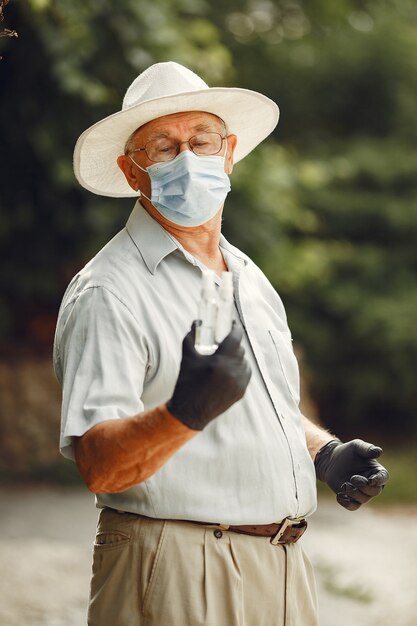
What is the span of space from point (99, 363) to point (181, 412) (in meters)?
0.31

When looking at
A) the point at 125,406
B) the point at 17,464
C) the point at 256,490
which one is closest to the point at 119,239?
the point at 125,406

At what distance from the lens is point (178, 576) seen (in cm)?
264

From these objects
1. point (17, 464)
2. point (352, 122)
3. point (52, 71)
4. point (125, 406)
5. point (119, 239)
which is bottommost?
point (17, 464)

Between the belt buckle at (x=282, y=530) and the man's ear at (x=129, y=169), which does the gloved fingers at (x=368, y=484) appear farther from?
the man's ear at (x=129, y=169)

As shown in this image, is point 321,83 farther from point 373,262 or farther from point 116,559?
point 116,559

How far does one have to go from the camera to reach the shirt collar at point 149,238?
2770 millimetres

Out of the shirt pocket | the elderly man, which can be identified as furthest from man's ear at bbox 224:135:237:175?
the shirt pocket

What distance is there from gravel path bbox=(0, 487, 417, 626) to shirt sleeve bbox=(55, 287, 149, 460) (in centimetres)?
331

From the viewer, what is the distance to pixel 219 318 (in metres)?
2.29

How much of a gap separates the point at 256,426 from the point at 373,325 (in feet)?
26.4

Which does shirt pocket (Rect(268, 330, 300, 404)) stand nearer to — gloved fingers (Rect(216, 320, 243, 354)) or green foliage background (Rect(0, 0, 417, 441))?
gloved fingers (Rect(216, 320, 243, 354))

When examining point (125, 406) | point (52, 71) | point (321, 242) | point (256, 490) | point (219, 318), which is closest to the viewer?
point (219, 318)

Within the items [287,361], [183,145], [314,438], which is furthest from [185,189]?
[314,438]

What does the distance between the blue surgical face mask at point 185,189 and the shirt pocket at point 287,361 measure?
36cm
